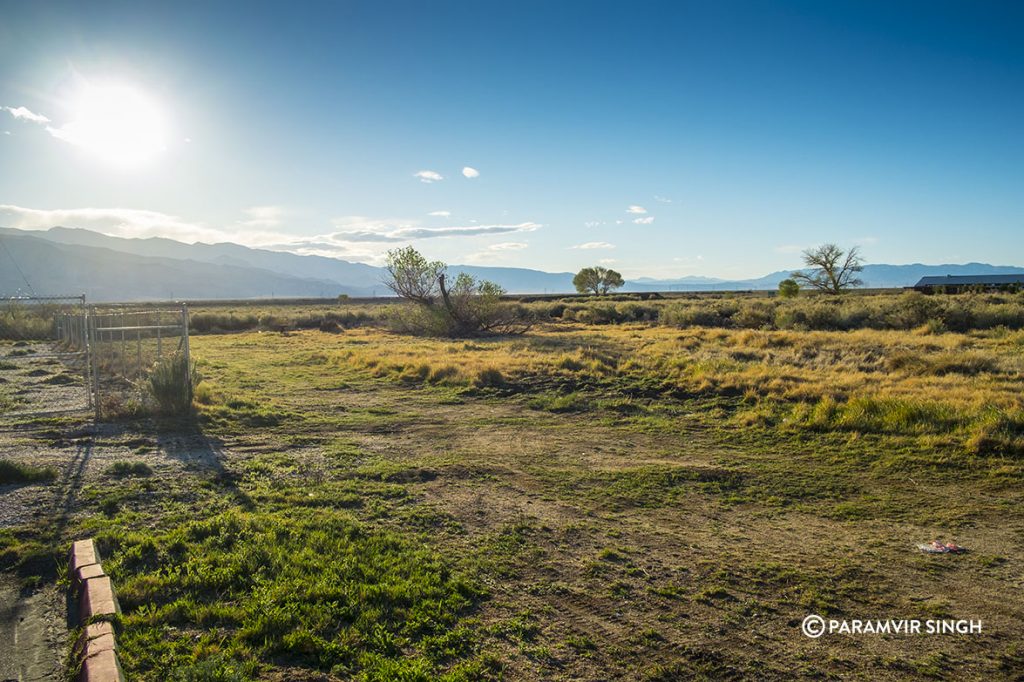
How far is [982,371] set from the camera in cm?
1683

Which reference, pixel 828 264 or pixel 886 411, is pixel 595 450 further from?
pixel 828 264

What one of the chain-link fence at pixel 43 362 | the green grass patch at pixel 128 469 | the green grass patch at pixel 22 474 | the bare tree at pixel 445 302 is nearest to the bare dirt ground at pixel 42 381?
the chain-link fence at pixel 43 362

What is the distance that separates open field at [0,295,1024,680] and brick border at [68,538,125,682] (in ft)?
0.57

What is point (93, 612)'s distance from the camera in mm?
4676

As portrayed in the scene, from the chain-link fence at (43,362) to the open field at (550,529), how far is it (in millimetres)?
2624

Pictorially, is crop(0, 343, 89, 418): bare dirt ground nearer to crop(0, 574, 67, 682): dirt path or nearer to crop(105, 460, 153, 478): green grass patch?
crop(105, 460, 153, 478): green grass patch

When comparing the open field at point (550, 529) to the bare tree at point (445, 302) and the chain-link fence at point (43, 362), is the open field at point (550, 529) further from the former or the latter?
the bare tree at point (445, 302)

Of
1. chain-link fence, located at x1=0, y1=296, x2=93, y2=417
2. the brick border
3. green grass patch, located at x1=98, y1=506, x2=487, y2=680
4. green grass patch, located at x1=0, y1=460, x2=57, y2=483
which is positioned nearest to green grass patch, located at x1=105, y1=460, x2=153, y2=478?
green grass patch, located at x1=0, y1=460, x2=57, y2=483

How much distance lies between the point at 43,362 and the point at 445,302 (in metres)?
20.9

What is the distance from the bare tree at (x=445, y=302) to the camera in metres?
38.5

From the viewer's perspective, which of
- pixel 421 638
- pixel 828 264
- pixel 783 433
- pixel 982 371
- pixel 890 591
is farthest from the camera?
pixel 828 264

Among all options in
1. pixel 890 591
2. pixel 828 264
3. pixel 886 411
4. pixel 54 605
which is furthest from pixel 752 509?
pixel 828 264

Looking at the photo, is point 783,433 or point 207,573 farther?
point 783,433

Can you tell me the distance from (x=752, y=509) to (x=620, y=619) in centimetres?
350
